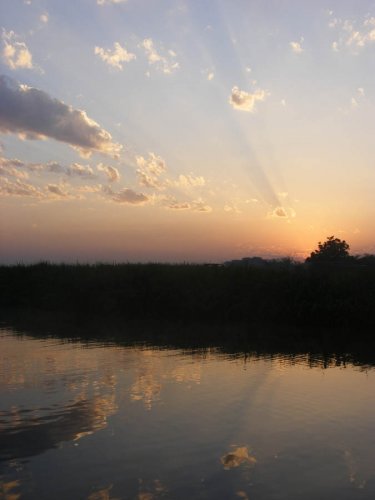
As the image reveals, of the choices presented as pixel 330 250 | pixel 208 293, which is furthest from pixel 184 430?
pixel 330 250

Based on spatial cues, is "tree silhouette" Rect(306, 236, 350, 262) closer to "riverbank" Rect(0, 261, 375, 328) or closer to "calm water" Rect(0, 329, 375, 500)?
"riverbank" Rect(0, 261, 375, 328)

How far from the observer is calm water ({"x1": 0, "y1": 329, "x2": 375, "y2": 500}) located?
653cm

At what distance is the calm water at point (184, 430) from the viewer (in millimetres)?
6531

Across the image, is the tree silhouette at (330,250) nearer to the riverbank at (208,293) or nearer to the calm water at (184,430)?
the riverbank at (208,293)

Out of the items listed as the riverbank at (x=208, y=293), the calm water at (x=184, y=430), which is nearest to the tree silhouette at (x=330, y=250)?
the riverbank at (x=208, y=293)

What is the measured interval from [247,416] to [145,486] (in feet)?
10.7

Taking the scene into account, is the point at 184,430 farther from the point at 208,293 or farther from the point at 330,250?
the point at 330,250

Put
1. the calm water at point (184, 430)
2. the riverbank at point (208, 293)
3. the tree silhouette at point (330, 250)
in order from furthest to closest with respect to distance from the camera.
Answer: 1. the tree silhouette at point (330, 250)
2. the riverbank at point (208, 293)
3. the calm water at point (184, 430)

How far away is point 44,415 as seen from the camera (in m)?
9.19

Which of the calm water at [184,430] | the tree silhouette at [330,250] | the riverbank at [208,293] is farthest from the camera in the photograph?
the tree silhouette at [330,250]

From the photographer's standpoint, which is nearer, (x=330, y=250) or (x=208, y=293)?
(x=208, y=293)

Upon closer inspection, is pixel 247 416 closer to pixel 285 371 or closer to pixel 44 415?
pixel 44 415

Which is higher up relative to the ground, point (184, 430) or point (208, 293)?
point (208, 293)

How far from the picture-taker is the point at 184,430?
8547 mm
